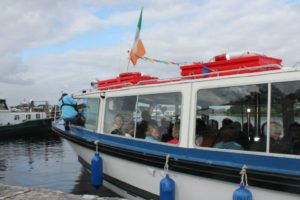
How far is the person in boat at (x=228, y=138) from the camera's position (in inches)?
199

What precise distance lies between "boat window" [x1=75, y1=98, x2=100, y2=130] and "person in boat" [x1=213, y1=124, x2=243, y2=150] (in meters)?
3.39

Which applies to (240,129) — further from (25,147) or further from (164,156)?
(25,147)

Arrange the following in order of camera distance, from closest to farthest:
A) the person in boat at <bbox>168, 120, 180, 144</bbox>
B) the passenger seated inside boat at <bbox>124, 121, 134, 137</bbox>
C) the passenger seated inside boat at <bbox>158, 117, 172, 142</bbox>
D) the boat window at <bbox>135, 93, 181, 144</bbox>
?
the person in boat at <bbox>168, 120, 180, 144</bbox>, the boat window at <bbox>135, 93, 181, 144</bbox>, the passenger seated inside boat at <bbox>158, 117, 172, 142</bbox>, the passenger seated inside boat at <bbox>124, 121, 134, 137</bbox>

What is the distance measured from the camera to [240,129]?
5.19 m

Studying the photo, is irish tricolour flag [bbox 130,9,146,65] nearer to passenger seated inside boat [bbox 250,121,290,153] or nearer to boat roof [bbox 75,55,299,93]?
boat roof [bbox 75,55,299,93]

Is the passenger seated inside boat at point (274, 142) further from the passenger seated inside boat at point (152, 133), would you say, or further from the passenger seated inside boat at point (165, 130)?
the passenger seated inside boat at point (152, 133)

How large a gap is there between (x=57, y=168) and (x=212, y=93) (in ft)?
30.1

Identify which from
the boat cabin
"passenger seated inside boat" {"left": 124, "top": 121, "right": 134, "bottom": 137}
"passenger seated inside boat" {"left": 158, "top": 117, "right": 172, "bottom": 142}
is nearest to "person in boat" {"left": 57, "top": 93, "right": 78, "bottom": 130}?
the boat cabin

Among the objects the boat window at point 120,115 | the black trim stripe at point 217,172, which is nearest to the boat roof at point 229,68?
the boat window at point 120,115

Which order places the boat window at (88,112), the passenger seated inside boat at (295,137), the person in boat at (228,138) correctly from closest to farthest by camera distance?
the passenger seated inside boat at (295,137)
the person in boat at (228,138)
the boat window at (88,112)

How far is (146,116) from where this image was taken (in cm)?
653

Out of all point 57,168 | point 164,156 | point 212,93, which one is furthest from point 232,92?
point 57,168

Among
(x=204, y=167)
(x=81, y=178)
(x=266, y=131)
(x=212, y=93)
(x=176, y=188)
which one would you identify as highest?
(x=212, y=93)

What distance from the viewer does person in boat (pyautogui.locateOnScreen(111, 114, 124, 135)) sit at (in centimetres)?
716
